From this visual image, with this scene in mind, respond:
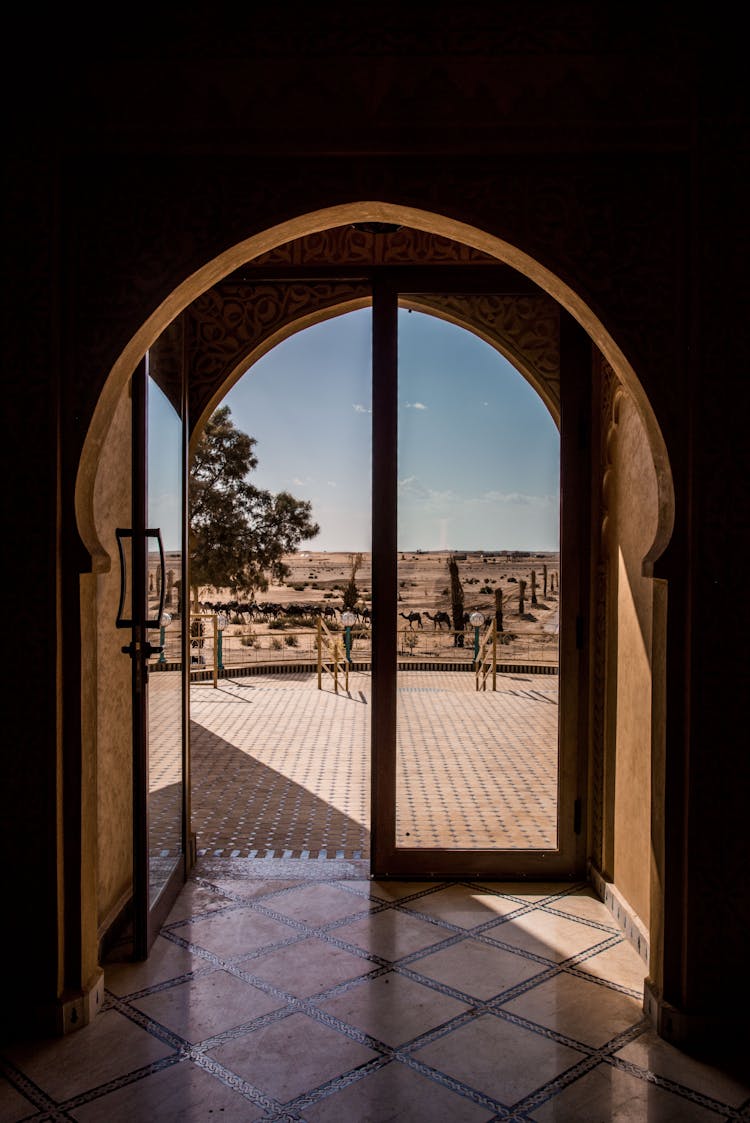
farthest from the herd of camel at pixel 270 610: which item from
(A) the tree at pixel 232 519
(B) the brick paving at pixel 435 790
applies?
(B) the brick paving at pixel 435 790

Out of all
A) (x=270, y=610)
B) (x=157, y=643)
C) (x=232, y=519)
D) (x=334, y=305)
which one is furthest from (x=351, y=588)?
(x=157, y=643)

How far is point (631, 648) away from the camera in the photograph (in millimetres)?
3309

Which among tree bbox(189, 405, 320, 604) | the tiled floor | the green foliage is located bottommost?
the tiled floor

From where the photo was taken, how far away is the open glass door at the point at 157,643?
115 inches

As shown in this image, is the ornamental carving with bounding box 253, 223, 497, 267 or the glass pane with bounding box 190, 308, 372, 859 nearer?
the ornamental carving with bounding box 253, 223, 497, 267

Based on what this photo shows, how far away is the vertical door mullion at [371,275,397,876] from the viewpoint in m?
3.74

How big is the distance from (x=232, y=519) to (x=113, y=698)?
44.4 ft

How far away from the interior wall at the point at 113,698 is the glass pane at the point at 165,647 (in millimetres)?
104

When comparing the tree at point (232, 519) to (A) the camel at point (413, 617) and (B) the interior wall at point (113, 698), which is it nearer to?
(A) the camel at point (413, 617)

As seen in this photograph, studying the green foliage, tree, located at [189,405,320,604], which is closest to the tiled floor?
the green foliage

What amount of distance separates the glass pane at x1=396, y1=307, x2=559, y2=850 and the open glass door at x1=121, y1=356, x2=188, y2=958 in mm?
1014

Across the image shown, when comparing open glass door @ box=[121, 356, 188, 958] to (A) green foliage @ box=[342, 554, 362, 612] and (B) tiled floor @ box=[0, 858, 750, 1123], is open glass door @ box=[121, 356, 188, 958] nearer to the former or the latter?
(B) tiled floor @ box=[0, 858, 750, 1123]

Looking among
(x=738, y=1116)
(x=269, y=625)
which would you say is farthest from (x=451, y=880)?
(x=269, y=625)

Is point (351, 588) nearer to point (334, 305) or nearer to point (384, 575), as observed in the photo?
point (334, 305)
